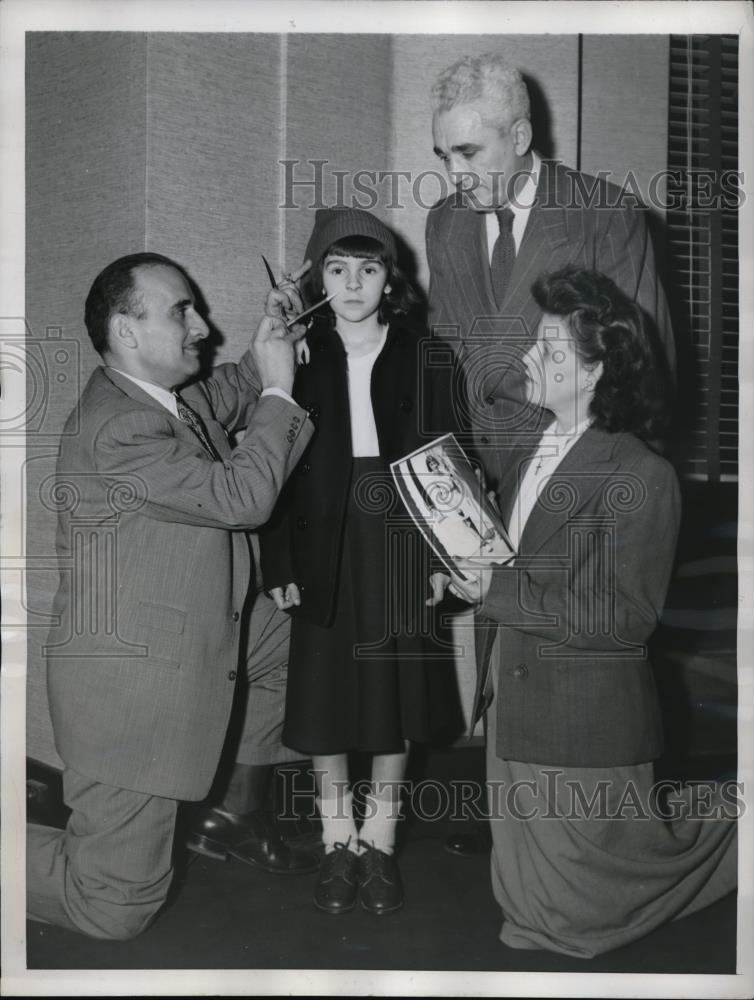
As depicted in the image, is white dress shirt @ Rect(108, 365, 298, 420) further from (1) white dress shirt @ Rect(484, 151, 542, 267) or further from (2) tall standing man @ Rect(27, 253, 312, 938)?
(1) white dress shirt @ Rect(484, 151, 542, 267)

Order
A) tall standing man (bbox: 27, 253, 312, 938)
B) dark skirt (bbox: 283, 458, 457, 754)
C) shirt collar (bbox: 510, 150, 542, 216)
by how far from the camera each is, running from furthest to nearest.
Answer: shirt collar (bbox: 510, 150, 542, 216) → dark skirt (bbox: 283, 458, 457, 754) → tall standing man (bbox: 27, 253, 312, 938)

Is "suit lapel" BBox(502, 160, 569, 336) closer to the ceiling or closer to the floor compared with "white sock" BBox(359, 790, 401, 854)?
closer to the ceiling

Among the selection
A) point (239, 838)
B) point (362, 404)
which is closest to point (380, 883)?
point (239, 838)

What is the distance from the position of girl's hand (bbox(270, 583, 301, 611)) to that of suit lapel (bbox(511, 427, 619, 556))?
0.67 meters

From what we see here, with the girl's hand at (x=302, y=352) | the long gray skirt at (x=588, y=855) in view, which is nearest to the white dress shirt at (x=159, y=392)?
the girl's hand at (x=302, y=352)

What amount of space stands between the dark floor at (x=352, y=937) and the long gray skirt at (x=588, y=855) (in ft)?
0.23

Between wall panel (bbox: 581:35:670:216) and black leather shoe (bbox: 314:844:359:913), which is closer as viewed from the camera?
black leather shoe (bbox: 314:844:359:913)

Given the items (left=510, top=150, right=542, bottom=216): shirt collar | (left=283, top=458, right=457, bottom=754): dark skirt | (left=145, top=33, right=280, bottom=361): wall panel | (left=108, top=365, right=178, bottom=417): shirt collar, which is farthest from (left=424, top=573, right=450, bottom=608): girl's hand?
(left=510, top=150, right=542, bottom=216): shirt collar

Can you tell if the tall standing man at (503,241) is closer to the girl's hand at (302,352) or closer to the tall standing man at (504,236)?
the tall standing man at (504,236)

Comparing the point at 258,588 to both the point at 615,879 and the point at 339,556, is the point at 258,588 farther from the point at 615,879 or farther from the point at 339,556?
the point at 615,879

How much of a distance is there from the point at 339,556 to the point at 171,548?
484 millimetres

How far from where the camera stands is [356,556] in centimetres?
271

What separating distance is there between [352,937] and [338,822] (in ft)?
1.11

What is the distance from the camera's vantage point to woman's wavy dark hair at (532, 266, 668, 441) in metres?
2.60
